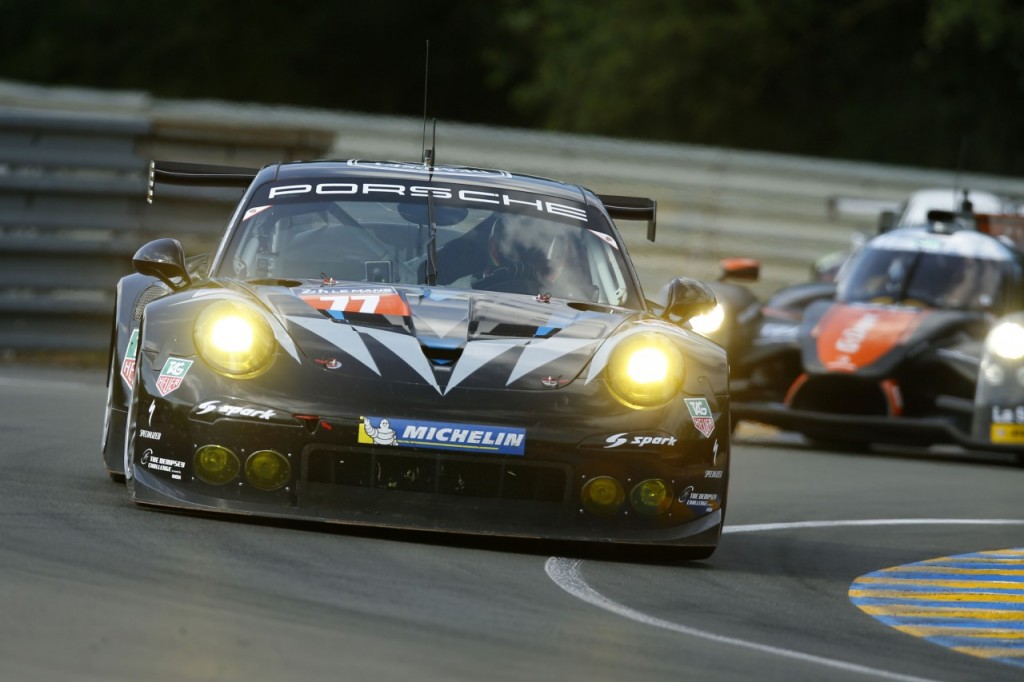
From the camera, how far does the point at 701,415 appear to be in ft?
21.1

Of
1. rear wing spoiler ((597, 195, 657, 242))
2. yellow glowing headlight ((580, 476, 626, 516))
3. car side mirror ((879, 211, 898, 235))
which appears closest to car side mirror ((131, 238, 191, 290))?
yellow glowing headlight ((580, 476, 626, 516))

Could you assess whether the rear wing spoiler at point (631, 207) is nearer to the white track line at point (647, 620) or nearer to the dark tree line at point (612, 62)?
the white track line at point (647, 620)

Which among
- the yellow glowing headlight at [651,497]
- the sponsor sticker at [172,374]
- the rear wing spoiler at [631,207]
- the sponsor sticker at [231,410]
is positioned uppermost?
the rear wing spoiler at [631,207]

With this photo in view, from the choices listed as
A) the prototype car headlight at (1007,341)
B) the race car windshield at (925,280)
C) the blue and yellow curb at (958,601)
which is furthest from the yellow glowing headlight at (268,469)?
the race car windshield at (925,280)

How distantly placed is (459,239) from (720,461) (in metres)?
1.41

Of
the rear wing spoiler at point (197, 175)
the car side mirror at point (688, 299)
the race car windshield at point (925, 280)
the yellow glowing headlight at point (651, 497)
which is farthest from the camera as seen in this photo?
the race car windshield at point (925, 280)

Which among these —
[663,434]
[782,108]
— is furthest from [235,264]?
[782,108]

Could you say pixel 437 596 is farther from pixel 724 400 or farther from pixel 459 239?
pixel 459 239

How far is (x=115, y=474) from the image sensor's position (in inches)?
288

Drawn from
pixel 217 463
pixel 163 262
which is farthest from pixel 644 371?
pixel 163 262

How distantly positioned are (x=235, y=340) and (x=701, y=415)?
148 centimetres

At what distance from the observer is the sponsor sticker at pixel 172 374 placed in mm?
6227

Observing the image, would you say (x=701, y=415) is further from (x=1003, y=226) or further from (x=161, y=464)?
(x=1003, y=226)

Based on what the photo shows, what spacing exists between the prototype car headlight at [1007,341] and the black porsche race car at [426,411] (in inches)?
215
